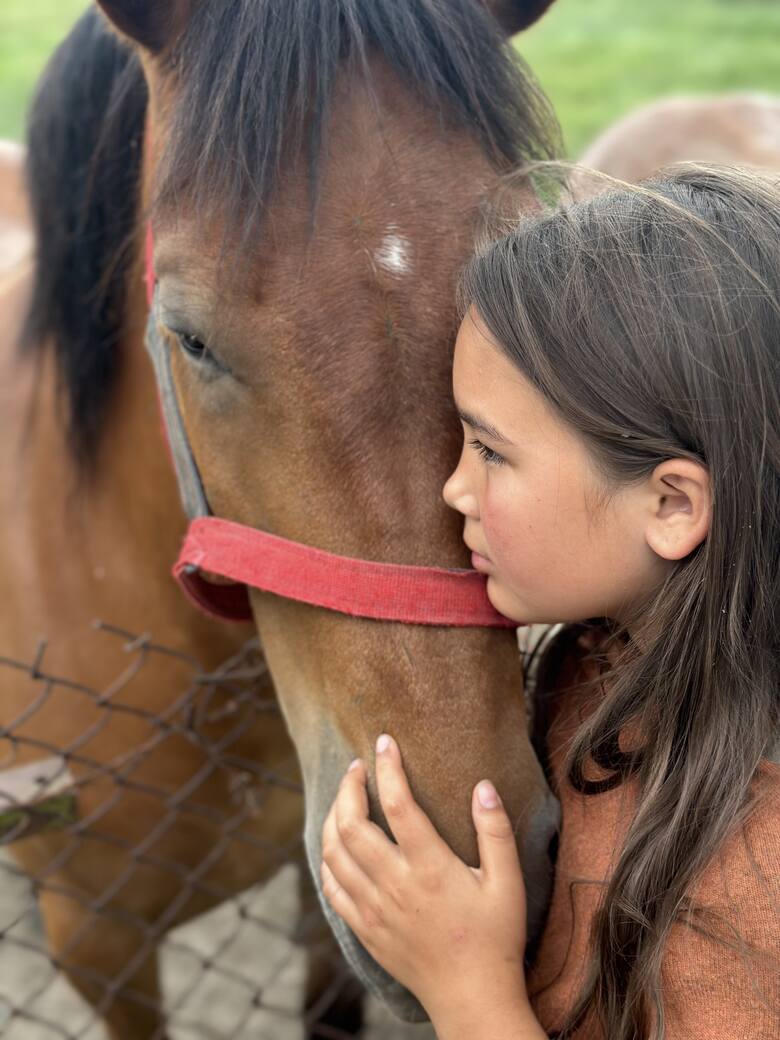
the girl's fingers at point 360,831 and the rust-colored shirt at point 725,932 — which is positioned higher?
the girl's fingers at point 360,831

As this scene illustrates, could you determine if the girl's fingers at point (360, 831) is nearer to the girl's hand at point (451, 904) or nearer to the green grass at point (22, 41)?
the girl's hand at point (451, 904)

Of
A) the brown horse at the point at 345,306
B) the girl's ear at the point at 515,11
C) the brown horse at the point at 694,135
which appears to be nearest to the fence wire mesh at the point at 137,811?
the brown horse at the point at 345,306

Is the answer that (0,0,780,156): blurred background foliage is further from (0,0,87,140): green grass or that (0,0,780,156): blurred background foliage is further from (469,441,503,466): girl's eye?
(469,441,503,466): girl's eye

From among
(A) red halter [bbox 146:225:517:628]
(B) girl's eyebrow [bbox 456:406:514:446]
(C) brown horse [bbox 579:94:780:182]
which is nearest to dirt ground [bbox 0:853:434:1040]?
(A) red halter [bbox 146:225:517:628]

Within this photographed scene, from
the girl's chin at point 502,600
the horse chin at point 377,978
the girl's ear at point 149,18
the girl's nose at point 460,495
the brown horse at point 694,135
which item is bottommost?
the brown horse at point 694,135

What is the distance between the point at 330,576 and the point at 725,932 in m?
0.49

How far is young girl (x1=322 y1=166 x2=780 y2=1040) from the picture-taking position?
93 cm

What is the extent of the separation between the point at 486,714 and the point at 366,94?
661 mm

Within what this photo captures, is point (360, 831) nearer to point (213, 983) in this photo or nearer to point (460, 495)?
Answer: point (460, 495)

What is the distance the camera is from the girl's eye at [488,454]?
3.26 feet

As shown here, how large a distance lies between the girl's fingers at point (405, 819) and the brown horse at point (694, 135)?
3.16 meters

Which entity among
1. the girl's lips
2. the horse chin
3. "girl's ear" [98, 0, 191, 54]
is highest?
"girl's ear" [98, 0, 191, 54]

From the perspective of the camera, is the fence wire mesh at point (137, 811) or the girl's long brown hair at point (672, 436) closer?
the girl's long brown hair at point (672, 436)

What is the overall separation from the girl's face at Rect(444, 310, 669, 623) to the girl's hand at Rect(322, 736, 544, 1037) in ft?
0.71
